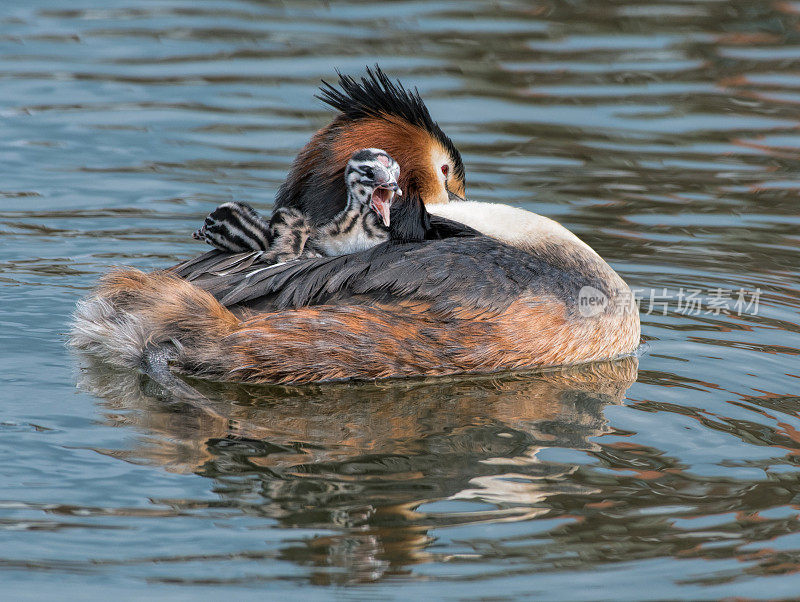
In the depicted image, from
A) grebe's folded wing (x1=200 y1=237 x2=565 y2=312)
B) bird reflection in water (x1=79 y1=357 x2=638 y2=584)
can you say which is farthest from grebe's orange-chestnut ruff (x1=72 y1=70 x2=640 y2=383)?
bird reflection in water (x1=79 y1=357 x2=638 y2=584)

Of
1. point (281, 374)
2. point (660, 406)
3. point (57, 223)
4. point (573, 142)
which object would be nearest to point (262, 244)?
point (281, 374)

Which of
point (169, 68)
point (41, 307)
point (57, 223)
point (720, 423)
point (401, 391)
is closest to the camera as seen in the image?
point (720, 423)

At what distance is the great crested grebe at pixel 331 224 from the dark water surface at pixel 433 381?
734mm

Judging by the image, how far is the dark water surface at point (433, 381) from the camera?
14.2 feet

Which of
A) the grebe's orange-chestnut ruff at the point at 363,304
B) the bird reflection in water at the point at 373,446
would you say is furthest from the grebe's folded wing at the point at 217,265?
the bird reflection in water at the point at 373,446

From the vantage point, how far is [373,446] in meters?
5.28

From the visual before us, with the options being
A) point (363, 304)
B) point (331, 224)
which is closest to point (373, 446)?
point (363, 304)

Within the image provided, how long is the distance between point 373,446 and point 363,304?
0.87 meters

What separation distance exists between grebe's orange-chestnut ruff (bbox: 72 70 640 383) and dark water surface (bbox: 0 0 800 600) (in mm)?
159

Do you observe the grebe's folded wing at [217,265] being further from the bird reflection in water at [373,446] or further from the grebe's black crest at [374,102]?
the grebe's black crest at [374,102]

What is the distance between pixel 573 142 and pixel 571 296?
13.2 ft

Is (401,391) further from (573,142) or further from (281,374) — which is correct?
(573,142)

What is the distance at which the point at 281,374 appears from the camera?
5941 mm

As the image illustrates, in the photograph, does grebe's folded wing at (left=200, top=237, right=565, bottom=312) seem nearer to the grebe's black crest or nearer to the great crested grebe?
the great crested grebe
